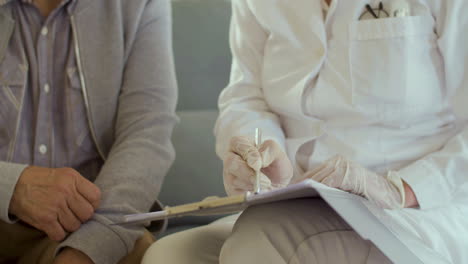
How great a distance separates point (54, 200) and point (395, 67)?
65cm

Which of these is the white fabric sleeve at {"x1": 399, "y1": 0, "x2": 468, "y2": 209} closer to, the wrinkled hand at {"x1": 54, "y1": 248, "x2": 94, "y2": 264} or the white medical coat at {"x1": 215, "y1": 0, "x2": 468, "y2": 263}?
the white medical coat at {"x1": 215, "y1": 0, "x2": 468, "y2": 263}

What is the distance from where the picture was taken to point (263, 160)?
919mm

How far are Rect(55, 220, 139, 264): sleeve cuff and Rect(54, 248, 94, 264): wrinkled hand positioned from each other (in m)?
0.01

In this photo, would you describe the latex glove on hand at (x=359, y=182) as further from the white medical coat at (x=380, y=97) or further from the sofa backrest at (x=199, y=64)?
the sofa backrest at (x=199, y=64)

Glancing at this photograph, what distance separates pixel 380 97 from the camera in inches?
40.3

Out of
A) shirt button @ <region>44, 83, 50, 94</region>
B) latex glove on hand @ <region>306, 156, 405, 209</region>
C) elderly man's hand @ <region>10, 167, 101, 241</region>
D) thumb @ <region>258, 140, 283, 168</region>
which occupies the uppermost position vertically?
shirt button @ <region>44, 83, 50, 94</region>

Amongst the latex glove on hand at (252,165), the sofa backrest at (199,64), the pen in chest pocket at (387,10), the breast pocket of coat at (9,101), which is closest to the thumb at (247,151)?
the latex glove on hand at (252,165)

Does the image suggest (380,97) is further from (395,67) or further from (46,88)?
(46,88)

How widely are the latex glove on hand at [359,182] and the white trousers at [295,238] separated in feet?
0.45

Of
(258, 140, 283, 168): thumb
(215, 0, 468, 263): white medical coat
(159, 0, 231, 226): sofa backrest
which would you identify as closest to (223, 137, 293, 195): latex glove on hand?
(258, 140, 283, 168): thumb

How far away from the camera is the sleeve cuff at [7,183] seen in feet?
3.17

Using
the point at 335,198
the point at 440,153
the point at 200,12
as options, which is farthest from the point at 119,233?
the point at 200,12

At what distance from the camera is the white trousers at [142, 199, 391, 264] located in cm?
A: 70

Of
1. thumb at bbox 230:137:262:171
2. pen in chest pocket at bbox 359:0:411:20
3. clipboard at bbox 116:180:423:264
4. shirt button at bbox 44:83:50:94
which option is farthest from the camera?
shirt button at bbox 44:83:50:94
